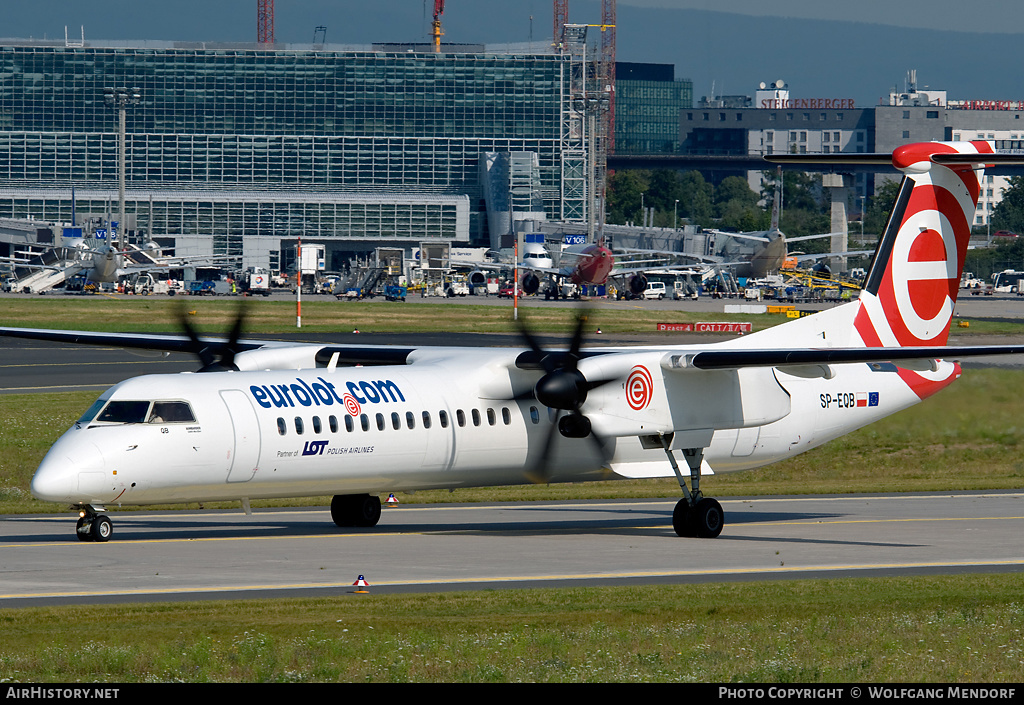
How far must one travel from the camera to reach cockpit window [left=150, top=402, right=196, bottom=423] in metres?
22.3

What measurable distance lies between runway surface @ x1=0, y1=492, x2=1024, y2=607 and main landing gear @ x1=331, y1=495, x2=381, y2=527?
36cm

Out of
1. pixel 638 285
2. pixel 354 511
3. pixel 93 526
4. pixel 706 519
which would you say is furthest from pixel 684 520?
pixel 638 285

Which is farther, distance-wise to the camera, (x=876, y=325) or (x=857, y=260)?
(x=857, y=260)

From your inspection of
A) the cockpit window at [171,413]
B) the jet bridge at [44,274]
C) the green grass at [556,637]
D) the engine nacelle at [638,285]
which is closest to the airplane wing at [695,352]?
the cockpit window at [171,413]

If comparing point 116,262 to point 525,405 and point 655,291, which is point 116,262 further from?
point 525,405

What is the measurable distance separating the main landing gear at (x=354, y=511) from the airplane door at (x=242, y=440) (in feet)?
13.3

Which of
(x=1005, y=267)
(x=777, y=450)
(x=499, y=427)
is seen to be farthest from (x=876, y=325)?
(x=1005, y=267)

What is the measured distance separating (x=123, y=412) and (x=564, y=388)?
7.69 m

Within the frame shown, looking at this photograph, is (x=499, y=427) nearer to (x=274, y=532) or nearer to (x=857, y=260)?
(x=274, y=532)

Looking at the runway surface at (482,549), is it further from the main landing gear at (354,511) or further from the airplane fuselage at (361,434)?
the airplane fuselage at (361,434)

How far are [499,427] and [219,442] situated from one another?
5.79m

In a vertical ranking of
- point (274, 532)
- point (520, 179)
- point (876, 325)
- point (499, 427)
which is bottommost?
point (274, 532)

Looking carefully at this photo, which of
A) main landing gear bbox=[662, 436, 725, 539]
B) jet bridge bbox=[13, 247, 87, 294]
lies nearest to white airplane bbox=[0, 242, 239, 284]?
jet bridge bbox=[13, 247, 87, 294]
